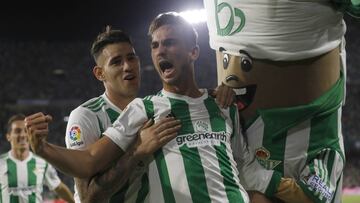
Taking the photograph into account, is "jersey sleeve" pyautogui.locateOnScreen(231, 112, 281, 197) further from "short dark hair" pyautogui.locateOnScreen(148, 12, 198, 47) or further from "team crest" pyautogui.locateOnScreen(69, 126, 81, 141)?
"team crest" pyautogui.locateOnScreen(69, 126, 81, 141)

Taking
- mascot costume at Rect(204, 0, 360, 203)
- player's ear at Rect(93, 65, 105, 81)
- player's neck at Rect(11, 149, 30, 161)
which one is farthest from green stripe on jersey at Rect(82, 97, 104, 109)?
player's neck at Rect(11, 149, 30, 161)

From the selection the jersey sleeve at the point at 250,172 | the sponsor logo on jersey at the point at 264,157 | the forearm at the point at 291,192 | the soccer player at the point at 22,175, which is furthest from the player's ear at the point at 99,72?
the soccer player at the point at 22,175

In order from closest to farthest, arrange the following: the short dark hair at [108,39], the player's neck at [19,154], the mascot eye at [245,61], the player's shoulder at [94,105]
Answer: the mascot eye at [245,61]
the player's shoulder at [94,105]
the short dark hair at [108,39]
the player's neck at [19,154]

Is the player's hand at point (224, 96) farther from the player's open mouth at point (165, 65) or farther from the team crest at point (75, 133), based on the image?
the team crest at point (75, 133)

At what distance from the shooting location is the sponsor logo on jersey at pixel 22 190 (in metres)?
5.60

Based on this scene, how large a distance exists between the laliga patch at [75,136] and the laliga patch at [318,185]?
0.99 meters

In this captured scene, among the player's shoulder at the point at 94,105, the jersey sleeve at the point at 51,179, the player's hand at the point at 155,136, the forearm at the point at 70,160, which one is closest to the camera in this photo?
the forearm at the point at 70,160

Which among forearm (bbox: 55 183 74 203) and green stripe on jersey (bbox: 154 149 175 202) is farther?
forearm (bbox: 55 183 74 203)

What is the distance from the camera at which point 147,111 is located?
2.25m

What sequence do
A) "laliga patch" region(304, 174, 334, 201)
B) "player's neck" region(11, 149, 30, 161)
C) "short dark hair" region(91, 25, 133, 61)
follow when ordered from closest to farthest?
"laliga patch" region(304, 174, 334, 201)
"short dark hair" region(91, 25, 133, 61)
"player's neck" region(11, 149, 30, 161)

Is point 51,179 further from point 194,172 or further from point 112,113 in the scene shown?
point 194,172

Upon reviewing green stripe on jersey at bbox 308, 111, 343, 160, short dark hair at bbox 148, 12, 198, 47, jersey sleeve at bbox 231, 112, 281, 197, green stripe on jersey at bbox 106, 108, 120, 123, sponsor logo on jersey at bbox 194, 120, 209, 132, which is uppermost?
short dark hair at bbox 148, 12, 198, 47

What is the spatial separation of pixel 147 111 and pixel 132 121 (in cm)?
7

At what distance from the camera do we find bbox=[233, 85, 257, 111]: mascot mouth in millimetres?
2387
